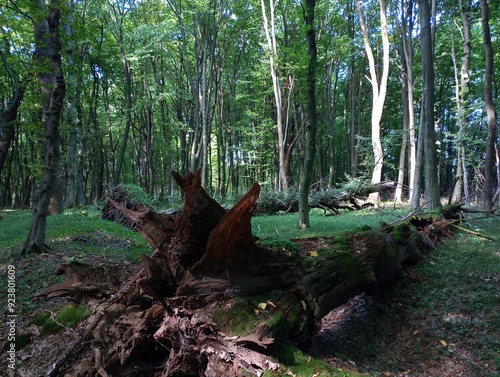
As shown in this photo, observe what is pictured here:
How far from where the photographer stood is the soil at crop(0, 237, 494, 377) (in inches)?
133

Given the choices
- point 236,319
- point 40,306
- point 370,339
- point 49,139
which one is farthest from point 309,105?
point 40,306

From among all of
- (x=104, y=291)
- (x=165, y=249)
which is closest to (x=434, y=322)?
(x=165, y=249)

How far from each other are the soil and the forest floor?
1 centimetres

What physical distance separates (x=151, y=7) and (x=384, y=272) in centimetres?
2646

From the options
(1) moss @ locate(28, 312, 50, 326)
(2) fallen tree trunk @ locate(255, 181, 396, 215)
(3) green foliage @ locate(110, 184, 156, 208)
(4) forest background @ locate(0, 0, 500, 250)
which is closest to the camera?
(1) moss @ locate(28, 312, 50, 326)

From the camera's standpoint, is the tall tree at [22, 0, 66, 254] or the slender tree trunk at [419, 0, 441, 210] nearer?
the tall tree at [22, 0, 66, 254]

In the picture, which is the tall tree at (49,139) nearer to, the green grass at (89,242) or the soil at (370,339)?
the green grass at (89,242)

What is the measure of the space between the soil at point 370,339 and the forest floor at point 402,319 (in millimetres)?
11

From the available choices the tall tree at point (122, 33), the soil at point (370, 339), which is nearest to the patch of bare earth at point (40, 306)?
the soil at point (370, 339)

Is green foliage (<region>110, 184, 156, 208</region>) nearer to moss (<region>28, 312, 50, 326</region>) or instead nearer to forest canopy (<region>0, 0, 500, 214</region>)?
forest canopy (<region>0, 0, 500, 214</region>)

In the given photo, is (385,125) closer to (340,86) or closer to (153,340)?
(340,86)

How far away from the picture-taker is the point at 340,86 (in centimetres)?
3219

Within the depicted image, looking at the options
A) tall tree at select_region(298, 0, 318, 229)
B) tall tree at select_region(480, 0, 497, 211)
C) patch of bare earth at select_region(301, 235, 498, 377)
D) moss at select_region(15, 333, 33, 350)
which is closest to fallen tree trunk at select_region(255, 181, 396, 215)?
tall tree at select_region(480, 0, 497, 211)

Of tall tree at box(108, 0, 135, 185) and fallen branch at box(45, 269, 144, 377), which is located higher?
tall tree at box(108, 0, 135, 185)
